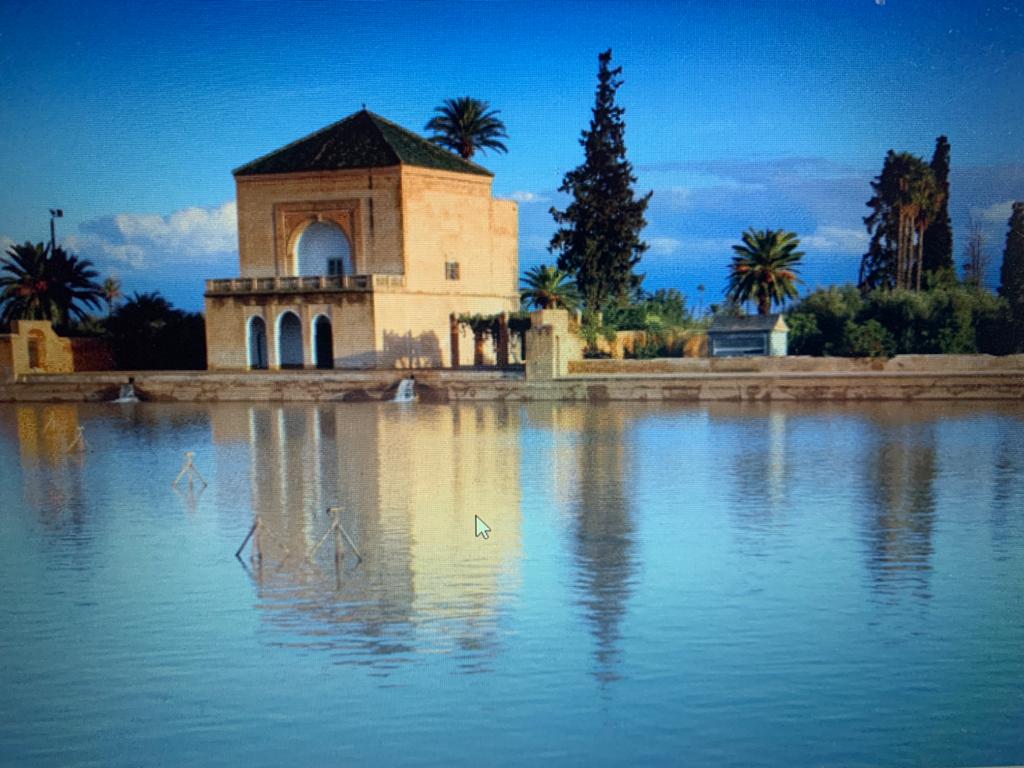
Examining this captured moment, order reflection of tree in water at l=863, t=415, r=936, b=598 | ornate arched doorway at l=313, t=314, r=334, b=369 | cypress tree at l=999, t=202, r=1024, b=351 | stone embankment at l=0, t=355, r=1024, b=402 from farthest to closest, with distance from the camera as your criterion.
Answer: ornate arched doorway at l=313, t=314, r=334, b=369 → cypress tree at l=999, t=202, r=1024, b=351 → stone embankment at l=0, t=355, r=1024, b=402 → reflection of tree in water at l=863, t=415, r=936, b=598

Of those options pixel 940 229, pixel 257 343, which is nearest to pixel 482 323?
pixel 257 343

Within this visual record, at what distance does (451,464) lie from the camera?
1056 cm

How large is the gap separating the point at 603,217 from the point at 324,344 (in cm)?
655

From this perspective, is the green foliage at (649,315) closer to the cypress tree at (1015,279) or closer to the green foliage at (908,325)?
the green foliage at (908,325)

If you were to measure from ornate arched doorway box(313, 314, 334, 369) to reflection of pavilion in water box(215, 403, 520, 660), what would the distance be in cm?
873


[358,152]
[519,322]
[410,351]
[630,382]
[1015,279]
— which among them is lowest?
[630,382]

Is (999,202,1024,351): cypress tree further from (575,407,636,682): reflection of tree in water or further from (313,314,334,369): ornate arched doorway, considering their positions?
(313,314,334,369): ornate arched doorway

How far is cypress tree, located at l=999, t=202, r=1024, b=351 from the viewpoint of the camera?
60.5 feet

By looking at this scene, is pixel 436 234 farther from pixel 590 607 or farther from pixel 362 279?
pixel 590 607

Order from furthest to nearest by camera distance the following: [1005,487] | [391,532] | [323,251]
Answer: [323,251]
[1005,487]
[391,532]

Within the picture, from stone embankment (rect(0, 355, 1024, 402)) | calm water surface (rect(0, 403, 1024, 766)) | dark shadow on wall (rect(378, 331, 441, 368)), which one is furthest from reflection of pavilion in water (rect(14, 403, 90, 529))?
dark shadow on wall (rect(378, 331, 441, 368))

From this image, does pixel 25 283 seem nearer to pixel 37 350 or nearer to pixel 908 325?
pixel 37 350

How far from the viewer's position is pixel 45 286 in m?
24.2

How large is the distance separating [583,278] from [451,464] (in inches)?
515
